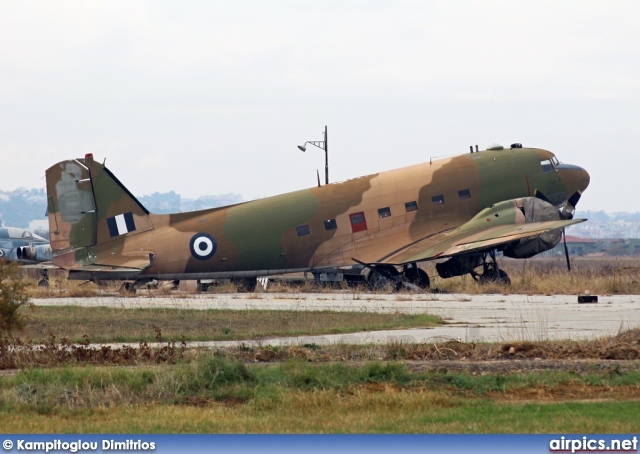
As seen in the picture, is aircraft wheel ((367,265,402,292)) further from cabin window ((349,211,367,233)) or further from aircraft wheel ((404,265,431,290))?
cabin window ((349,211,367,233))

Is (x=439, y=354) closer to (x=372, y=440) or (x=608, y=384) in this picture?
(x=608, y=384)

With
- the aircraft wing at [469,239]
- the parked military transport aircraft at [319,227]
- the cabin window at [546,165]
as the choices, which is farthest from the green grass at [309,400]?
the cabin window at [546,165]

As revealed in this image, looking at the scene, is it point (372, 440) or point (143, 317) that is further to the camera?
point (143, 317)

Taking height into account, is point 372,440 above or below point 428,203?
below

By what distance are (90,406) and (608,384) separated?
8.53 m

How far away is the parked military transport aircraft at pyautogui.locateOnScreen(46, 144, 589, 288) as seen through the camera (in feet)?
138

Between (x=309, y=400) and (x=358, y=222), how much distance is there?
27.8 meters

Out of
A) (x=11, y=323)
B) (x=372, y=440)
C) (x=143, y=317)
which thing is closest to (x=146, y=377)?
(x=372, y=440)

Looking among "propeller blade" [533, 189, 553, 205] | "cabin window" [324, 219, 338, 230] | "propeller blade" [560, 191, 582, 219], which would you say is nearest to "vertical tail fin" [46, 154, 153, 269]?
"cabin window" [324, 219, 338, 230]

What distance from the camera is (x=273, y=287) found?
45.8 m

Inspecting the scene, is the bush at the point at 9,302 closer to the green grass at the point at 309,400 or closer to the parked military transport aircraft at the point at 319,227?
the green grass at the point at 309,400

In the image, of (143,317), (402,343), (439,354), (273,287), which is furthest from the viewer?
(273,287)

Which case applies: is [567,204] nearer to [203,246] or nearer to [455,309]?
[455,309]

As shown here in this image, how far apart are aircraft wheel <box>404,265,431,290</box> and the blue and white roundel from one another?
841 cm
